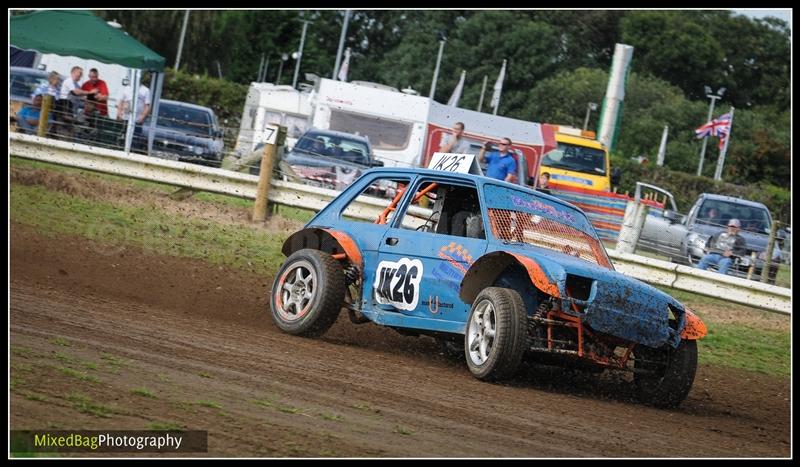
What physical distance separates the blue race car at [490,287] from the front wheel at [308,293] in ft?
0.03

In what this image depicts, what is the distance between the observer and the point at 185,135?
16422 mm

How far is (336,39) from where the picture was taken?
263ft

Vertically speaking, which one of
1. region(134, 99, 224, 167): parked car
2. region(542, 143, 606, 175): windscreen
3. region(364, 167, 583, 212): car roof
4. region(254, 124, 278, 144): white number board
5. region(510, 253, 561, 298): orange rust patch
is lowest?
region(134, 99, 224, 167): parked car

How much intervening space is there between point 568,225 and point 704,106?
61.1m

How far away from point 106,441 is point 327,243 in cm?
452

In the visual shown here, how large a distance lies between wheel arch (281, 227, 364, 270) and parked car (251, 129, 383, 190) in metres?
6.64

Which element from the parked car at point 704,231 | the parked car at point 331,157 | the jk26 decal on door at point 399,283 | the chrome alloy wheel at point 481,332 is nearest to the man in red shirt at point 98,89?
the parked car at point 331,157

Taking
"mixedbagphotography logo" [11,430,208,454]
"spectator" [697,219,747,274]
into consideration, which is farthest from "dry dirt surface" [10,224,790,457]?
"spectator" [697,219,747,274]

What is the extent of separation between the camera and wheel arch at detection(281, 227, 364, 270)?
8273 mm

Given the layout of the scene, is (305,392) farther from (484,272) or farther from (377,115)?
(377,115)

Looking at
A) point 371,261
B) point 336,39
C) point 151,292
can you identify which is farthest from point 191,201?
point 336,39

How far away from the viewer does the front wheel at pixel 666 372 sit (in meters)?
7.44

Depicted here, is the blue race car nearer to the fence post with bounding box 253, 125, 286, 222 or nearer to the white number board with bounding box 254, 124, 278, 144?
the fence post with bounding box 253, 125, 286, 222

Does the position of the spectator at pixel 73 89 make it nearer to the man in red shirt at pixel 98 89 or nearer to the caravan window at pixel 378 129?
the man in red shirt at pixel 98 89
